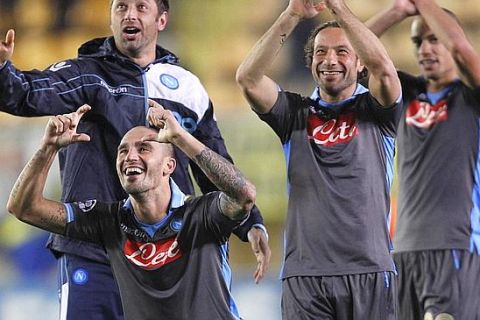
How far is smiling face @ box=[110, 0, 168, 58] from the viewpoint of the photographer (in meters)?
5.88

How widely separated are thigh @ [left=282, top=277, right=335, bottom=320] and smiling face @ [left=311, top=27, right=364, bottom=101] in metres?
0.91

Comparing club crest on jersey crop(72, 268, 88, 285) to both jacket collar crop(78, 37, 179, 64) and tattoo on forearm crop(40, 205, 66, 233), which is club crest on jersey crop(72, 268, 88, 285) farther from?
jacket collar crop(78, 37, 179, 64)

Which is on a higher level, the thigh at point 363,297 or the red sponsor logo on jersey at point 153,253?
the red sponsor logo on jersey at point 153,253

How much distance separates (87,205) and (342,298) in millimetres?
1294

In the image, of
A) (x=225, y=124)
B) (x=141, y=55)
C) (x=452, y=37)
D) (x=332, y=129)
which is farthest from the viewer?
(x=225, y=124)

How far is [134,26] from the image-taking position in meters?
5.87

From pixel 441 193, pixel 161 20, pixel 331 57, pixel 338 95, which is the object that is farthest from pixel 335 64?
pixel 441 193

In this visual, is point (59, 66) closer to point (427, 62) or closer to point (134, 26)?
point (134, 26)

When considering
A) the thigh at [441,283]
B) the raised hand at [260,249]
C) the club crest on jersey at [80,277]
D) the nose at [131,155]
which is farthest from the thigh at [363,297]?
the club crest on jersey at [80,277]

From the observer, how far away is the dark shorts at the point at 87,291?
5.63 metres

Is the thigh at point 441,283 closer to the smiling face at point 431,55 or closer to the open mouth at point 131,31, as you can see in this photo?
the smiling face at point 431,55

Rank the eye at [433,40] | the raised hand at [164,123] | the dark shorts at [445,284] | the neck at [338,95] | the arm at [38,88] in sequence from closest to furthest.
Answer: the raised hand at [164,123] → the arm at [38,88] → the neck at [338,95] → the dark shorts at [445,284] → the eye at [433,40]

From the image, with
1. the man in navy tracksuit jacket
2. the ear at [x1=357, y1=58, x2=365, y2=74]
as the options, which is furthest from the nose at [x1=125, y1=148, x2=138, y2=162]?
the ear at [x1=357, y1=58, x2=365, y2=74]

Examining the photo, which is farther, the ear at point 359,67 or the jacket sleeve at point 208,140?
the jacket sleeve at point 208,140
